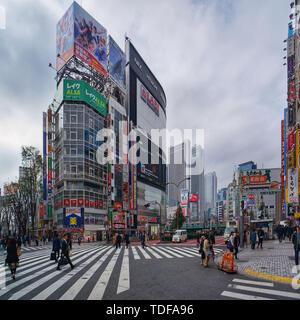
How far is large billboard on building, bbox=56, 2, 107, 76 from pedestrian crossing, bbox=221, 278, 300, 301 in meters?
52.7

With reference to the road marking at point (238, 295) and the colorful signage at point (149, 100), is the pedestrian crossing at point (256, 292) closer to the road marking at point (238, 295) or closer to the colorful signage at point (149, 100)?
the road marking at point (238, 295)

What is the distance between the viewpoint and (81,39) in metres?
52.7

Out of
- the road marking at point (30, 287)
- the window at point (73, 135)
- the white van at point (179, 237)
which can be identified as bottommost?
the white van at point (179, 237)

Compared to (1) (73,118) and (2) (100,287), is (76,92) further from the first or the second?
(2) (100,287)

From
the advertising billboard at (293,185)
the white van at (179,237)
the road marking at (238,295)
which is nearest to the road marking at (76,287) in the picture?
the road marking at (238,295)

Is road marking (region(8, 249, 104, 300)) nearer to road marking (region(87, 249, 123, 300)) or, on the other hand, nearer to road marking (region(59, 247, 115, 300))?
road marking (region(59, 247, 115, 300))

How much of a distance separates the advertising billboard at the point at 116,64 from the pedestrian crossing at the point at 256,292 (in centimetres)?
6221

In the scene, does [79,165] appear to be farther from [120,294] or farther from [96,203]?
[120,294]

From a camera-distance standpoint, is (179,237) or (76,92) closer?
(179,237)

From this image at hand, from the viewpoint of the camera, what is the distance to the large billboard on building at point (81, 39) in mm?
51562

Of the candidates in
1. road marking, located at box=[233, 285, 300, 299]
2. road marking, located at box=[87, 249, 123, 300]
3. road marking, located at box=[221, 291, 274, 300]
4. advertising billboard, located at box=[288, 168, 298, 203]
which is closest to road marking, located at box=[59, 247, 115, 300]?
road marking, located at box=[87, 249, 123, 300]

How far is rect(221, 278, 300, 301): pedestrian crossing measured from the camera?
7527 millimetres


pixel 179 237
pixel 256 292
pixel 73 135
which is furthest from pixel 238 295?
pixel 73 135

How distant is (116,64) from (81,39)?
50.4 feet
